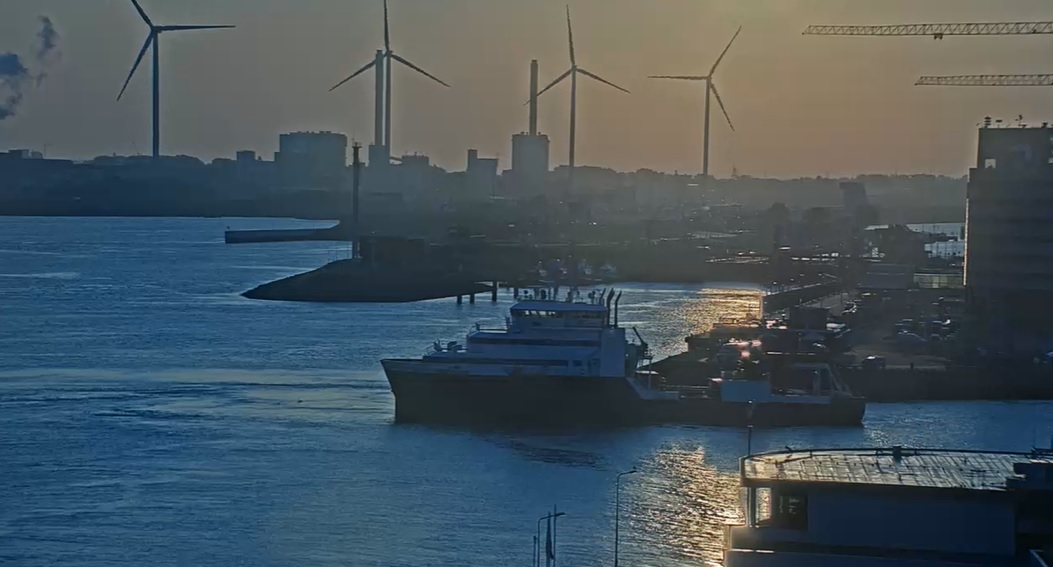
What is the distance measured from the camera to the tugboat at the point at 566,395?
45.0ft

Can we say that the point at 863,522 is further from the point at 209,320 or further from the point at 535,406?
the point at 209,320

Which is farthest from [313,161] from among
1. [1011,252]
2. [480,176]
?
[1011,252]

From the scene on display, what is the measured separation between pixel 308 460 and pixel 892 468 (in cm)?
637

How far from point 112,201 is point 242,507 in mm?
69566

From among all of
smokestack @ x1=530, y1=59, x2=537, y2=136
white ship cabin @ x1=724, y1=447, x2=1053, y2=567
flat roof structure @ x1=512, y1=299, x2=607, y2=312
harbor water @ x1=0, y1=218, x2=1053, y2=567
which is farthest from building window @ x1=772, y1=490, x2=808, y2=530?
smokestack @ x1=530, y1=59, x2=537, y2=136

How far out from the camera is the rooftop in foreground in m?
5.58

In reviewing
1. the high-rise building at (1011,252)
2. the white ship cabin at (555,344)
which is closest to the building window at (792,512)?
the white ship cabin at (555,344)

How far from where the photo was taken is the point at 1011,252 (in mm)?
20812

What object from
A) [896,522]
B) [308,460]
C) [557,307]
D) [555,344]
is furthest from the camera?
[557,307]

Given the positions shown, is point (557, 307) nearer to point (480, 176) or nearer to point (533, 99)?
point (533, 99)

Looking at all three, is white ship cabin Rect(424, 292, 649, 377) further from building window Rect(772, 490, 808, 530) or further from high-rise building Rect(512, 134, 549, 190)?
high-rise building Rect(512, 134, 549, 190)

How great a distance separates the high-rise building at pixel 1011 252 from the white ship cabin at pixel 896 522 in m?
14.8

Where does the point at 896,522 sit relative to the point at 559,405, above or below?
above

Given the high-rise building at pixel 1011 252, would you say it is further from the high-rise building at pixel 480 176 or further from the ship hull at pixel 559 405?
the high-rise building at pixel 480 176
